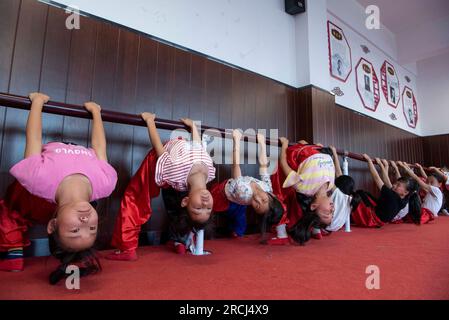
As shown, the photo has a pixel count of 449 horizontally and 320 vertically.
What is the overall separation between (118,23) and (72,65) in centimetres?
39

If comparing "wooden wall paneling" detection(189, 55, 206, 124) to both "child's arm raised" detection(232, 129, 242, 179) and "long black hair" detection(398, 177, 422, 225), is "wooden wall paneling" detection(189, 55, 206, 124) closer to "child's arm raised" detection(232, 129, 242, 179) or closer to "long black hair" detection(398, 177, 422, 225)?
"child's arm raised" detection(232, 129, 242, 179)

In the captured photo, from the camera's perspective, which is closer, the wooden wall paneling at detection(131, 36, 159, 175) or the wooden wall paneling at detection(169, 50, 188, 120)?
the wooden wall paneling at detection(131, 36, 159, 175)

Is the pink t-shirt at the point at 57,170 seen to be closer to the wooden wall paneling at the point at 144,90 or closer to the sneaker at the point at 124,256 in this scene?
the sneaker at the point at 124,256

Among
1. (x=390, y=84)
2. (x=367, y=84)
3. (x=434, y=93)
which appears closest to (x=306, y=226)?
(x=367, y=84)

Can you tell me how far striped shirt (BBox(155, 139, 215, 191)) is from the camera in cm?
134

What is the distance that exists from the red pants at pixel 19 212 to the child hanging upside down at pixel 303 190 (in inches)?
45.2

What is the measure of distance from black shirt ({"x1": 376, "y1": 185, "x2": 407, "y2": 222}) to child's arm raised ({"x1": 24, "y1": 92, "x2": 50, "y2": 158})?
2.37 metres

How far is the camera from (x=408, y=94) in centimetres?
481

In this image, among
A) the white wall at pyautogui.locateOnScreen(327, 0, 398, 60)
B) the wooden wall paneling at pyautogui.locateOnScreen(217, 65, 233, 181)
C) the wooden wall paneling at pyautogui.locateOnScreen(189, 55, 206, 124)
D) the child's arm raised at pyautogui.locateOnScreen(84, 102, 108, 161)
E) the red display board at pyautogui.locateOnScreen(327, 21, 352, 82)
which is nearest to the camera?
the child's arm raised at pyautogui.locateOnScreen(84, 102, 108, 161)

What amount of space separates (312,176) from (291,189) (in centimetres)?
23

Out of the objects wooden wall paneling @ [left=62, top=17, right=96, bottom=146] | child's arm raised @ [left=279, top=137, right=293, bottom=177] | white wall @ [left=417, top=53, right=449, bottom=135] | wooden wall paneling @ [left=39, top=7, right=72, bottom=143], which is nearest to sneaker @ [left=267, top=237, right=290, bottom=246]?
child's arm raised @ [left=279, top=137, right=293, bottom=177]

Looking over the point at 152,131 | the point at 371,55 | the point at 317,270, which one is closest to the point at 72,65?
the point at 152,131

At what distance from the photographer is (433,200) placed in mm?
3145
